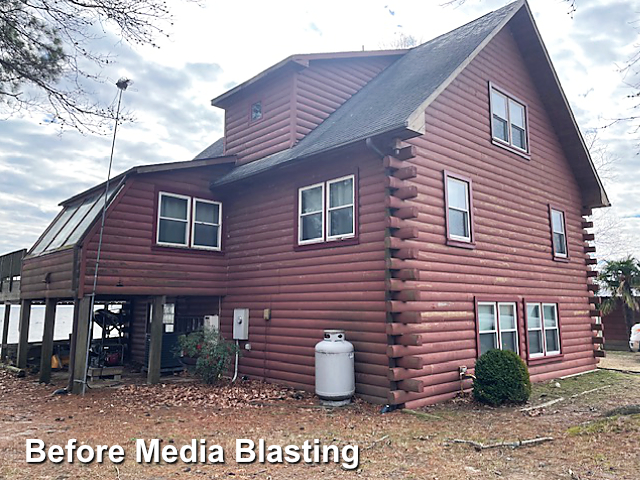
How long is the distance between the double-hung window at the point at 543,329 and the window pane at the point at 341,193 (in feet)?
18.1

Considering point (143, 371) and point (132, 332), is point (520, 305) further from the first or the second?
point (132, 332)

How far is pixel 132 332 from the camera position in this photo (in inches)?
664

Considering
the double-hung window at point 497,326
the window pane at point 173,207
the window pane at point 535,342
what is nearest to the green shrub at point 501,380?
the double-hung window at point 497,326

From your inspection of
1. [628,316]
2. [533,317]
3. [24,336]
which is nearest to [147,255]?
[24,336]

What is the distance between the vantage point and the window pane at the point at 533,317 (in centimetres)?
1220

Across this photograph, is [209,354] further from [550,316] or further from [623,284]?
[623,284]

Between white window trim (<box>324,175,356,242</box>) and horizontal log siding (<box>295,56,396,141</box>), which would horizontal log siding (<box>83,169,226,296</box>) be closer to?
horizontal log siding (<box>295,56,396,141</box>)

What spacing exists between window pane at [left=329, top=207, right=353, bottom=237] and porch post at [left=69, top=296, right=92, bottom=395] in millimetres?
5652

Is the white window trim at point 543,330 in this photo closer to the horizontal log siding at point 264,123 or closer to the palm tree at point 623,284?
the horizontal log siding at point 264,123

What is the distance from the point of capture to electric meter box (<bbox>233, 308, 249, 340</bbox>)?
41.0 feet

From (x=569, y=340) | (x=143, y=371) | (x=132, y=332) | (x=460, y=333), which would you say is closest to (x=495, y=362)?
(x=460, y=333)

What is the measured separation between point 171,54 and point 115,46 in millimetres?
866

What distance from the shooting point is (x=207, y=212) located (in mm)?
13391

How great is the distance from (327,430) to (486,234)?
20.1 ft
